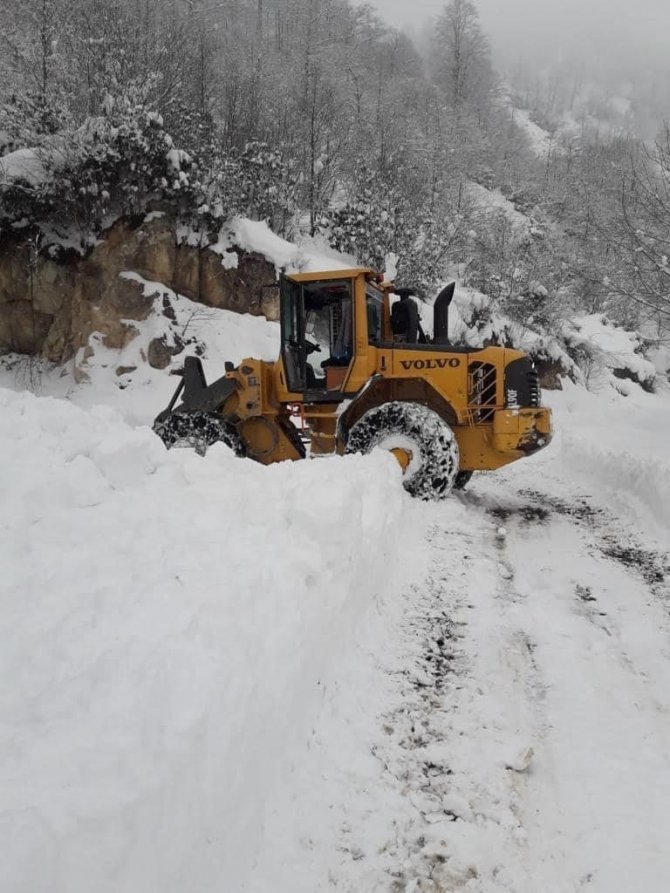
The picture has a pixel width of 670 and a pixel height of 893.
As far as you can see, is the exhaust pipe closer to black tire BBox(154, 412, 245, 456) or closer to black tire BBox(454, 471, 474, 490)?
black tire BBox(454, 471, 474, 490)

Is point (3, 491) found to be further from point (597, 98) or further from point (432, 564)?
point (597, 98)

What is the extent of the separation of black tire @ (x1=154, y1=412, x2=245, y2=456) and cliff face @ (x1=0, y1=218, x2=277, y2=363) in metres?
7.11

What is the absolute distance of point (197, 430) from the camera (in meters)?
7.86

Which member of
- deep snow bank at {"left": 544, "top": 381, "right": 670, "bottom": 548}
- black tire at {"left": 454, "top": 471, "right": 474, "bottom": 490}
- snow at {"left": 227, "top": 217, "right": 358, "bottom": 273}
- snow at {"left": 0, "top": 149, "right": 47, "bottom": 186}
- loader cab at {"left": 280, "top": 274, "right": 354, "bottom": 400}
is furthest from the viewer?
snow at {"left": 227, "top": 217, "right": 358, "bottom": 273}

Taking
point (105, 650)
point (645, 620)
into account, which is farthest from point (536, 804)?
point (645, 620)

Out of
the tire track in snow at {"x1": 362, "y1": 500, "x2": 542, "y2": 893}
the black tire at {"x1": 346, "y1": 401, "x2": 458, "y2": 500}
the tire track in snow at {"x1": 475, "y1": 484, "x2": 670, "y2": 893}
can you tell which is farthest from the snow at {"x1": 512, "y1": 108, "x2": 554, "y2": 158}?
the tire track in snow at {"x1": 362, "y1": 500, "x2": 542, "y2": 893}

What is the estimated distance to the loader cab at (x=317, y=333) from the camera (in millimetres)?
7508

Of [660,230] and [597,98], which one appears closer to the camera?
[660,230]

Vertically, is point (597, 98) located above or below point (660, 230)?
above

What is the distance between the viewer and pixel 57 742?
64.4 inches

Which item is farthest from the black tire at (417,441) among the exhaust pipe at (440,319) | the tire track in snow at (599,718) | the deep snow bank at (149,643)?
the deep snow bank at (149,643)

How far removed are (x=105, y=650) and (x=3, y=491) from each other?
110 centimetres

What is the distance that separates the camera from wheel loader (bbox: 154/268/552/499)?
6.78m

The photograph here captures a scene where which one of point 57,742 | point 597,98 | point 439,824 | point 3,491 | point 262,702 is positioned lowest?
point 439,824
